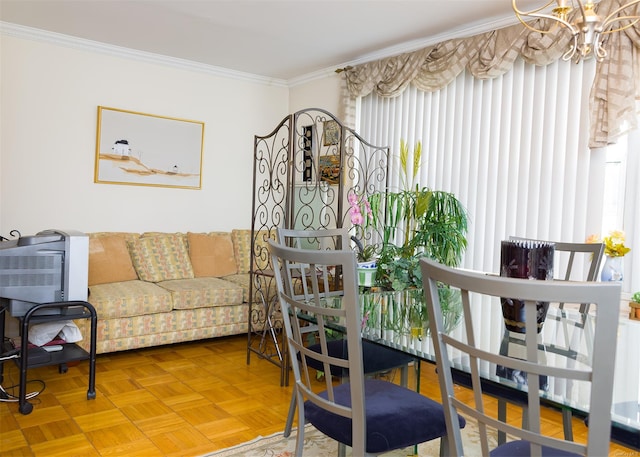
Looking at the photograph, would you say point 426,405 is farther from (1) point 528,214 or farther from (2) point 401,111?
(2) point 401,111

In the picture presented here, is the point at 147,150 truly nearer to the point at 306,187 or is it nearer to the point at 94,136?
the point at 94,136

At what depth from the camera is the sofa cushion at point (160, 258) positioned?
432cm

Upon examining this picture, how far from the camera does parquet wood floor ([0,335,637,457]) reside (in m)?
2.37

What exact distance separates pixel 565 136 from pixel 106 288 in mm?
3335

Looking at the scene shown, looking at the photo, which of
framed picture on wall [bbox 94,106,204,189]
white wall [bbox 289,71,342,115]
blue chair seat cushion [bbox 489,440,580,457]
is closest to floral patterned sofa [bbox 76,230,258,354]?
framed picture on wall [bbox 94,106,204,189]

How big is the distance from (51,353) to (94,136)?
2.15 metres

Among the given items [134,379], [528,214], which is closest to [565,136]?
[528,214]

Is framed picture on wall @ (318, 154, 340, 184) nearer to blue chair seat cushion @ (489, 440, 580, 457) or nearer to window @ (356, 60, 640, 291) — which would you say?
window @ (356, 60, 640, 291)

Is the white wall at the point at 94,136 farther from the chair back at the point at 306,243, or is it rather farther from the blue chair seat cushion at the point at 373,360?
the blue chair seat cushion at the point at 373,360

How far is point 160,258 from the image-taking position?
14.5ft

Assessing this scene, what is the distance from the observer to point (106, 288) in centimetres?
387

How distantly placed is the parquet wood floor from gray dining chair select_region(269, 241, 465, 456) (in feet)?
3.11

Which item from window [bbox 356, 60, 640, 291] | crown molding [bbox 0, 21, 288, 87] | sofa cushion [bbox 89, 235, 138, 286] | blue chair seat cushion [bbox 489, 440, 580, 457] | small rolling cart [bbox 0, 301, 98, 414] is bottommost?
small rolling cart [bbox 0, 301, 98, 414]

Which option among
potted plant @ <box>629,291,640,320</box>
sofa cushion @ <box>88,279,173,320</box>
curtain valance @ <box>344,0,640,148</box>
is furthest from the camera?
sofa cushion @ <box>88,279,173,320</box>
